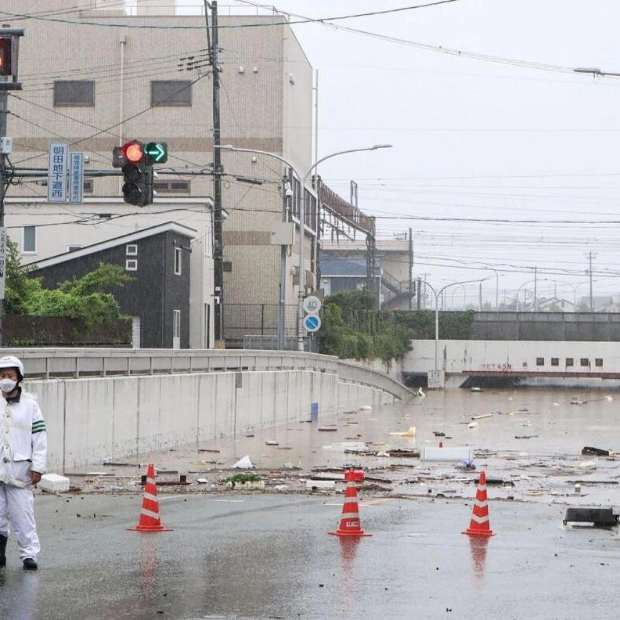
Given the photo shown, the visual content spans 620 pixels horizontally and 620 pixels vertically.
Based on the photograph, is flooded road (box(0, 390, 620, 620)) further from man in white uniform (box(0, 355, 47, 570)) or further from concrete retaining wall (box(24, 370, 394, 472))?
concrete retaining wall (box(24, 370, 394, 472))

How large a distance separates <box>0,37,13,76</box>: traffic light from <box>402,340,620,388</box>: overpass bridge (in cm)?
7686

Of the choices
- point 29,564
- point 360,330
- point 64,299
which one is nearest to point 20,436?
point 29,564

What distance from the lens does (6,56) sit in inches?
745

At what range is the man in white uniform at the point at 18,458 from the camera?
10.8 m

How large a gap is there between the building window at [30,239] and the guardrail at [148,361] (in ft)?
51.0

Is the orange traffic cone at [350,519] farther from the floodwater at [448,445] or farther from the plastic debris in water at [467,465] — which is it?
the plastic debris in water at [467,465]

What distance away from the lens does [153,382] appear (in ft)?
90.4

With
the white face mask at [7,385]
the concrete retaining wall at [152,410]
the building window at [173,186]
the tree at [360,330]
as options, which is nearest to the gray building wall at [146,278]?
the tree at [360,330]

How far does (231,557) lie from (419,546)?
200 centimetres

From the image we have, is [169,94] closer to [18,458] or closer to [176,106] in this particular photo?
[176,106]

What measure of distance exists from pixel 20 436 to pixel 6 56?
9.40 meters

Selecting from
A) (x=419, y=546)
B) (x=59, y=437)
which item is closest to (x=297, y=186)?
(x=59, y=437)

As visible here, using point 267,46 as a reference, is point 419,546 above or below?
below

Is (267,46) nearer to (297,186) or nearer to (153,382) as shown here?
(297,186)
